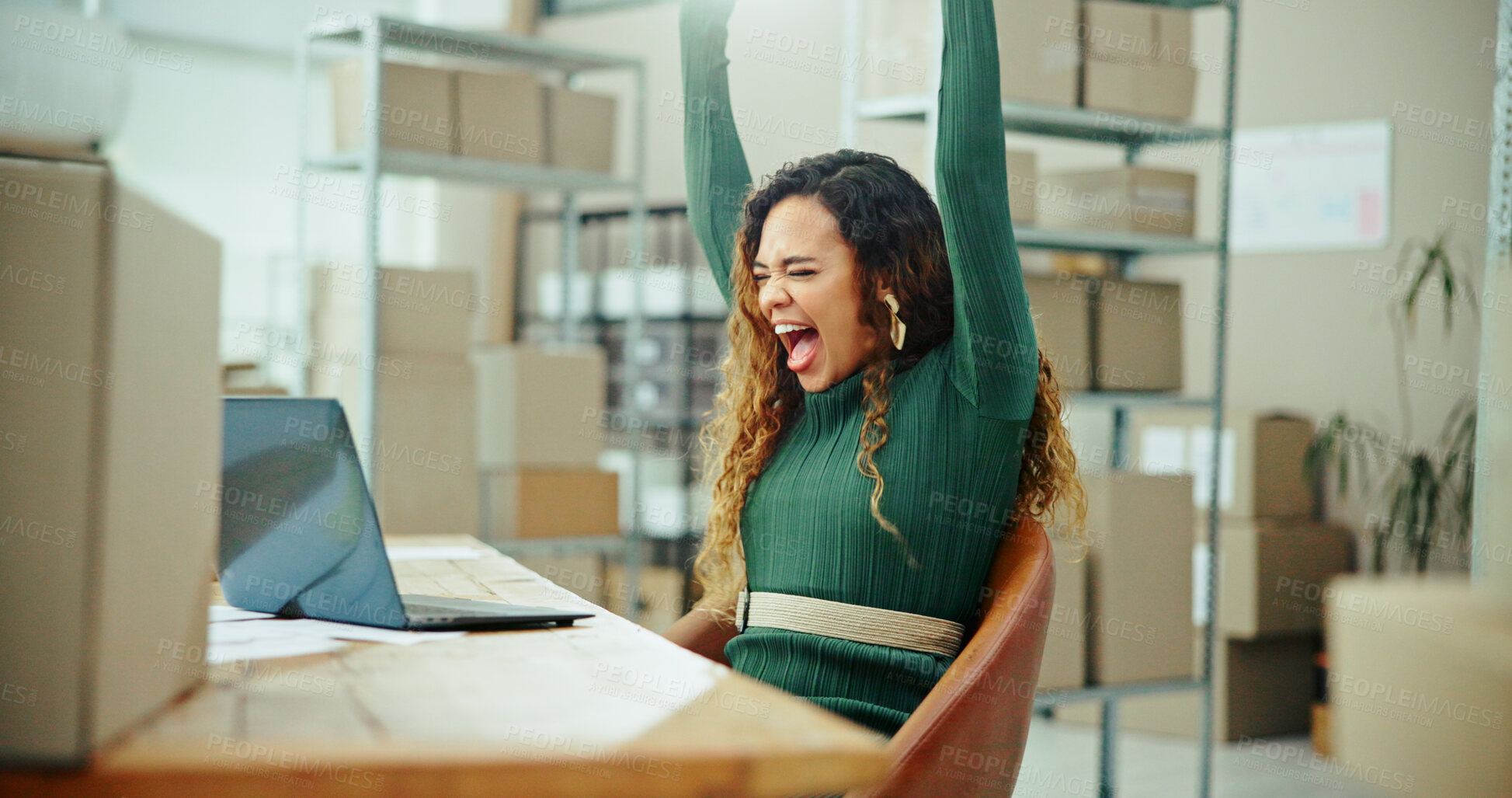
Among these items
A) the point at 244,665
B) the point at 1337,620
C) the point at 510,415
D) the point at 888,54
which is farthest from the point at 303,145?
the point at 1337,620

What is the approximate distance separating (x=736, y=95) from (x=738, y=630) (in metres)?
3.78

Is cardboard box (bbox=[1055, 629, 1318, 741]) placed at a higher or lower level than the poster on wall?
lower

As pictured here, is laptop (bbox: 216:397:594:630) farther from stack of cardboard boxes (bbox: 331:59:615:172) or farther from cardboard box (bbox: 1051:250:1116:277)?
cardboard box (bbox: 1051:250:1116:277)

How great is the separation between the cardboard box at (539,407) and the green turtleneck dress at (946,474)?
1.90m

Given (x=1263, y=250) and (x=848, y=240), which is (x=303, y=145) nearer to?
(x=848, y=240)

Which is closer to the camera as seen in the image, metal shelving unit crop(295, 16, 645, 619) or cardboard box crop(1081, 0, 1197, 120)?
cardboard box crop(1081, 0, 1197, 120)

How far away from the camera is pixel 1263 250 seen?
4023 millimetres

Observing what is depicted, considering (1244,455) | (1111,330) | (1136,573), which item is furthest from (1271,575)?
(1111,330)

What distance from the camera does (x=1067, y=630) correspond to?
259 centimetres

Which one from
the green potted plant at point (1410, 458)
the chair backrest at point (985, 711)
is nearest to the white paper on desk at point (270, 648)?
the chair backrest at point (985, 711)

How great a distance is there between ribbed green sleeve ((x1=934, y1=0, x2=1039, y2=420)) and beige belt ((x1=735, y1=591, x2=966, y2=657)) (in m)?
0.23

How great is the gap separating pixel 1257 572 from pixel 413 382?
7.63ft

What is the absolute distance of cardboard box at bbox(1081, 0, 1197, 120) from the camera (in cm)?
267

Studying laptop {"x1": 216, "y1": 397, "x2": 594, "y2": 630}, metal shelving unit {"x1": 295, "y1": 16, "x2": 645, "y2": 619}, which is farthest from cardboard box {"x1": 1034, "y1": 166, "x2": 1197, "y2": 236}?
laptop {"x1": 216, "y1": 397, "x2": 594, "y2": 630}
